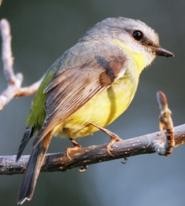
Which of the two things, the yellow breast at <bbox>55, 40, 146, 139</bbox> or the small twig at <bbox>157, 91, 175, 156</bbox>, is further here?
the yellow breast at <bbox>55, 40, 146, 139</bbox>

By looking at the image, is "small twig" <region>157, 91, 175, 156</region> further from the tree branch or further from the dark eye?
the dark eye

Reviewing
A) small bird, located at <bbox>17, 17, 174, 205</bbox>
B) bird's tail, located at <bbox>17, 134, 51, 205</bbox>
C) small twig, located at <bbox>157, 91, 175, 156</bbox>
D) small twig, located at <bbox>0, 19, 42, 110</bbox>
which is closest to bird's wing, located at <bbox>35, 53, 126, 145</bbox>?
small bird, located at <bbox>17, 17, 174, 205</bbox>

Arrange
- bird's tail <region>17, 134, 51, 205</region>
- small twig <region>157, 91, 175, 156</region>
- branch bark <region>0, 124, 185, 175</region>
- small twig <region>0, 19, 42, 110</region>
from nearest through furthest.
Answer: small twig <region>157, 91, 175, 156</region>
branch bark <region>0, 124, 185, 175</region>
bird's tail <region>17, 134, 51, 205</region>
small twig <region>0, 19, 42, 110</region>

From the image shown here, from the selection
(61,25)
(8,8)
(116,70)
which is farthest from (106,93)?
(61,25)

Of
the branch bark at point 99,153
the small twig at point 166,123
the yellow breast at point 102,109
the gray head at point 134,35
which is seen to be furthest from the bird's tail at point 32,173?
the gray head at point 134,35

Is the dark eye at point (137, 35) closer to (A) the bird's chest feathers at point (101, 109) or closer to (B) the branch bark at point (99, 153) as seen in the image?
(A) the bird's chest feathers at point (101, 109)

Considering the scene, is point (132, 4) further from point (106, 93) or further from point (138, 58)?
point (106, 93)
